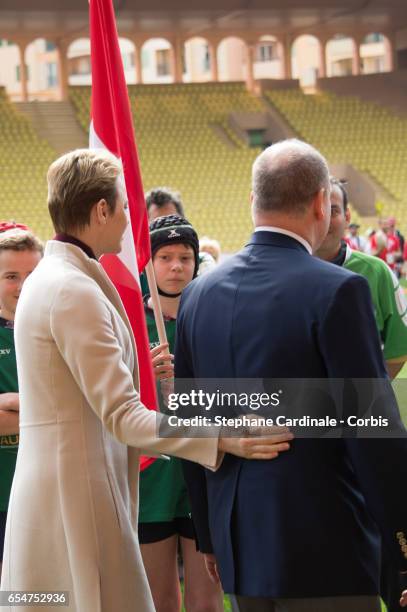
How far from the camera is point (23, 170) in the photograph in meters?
30.0

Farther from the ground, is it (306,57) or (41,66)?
(41,66)

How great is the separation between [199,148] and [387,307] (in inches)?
1170

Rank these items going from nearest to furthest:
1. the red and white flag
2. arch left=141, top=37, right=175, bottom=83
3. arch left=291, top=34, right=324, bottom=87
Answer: the red and white flag → arch left=291, top=34, right=324, bottom=87 → arch left=141, top=37, right=175, bottom=83

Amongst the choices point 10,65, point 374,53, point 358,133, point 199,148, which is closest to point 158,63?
point 10,65

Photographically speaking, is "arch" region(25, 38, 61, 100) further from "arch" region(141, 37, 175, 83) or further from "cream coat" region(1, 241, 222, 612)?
"cream coat" region(1, 241, 222, 612)

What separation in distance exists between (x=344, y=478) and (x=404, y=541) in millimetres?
190

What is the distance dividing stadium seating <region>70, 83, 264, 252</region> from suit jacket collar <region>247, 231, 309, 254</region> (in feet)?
79.1

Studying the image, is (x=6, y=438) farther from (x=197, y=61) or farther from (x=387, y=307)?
(x=197, y=61)

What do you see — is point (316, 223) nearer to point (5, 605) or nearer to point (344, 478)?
point (344, 478)

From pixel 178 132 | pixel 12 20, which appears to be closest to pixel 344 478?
pixel 178 132

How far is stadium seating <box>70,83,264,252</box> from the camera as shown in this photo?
94.8ft

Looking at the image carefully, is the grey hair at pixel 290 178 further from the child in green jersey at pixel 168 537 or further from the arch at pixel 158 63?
the arch at pixel 158 63

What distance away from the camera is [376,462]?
223 centimetres

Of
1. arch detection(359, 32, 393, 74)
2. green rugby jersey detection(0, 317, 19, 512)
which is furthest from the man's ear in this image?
arch detection(359, 32, 393, 74)
